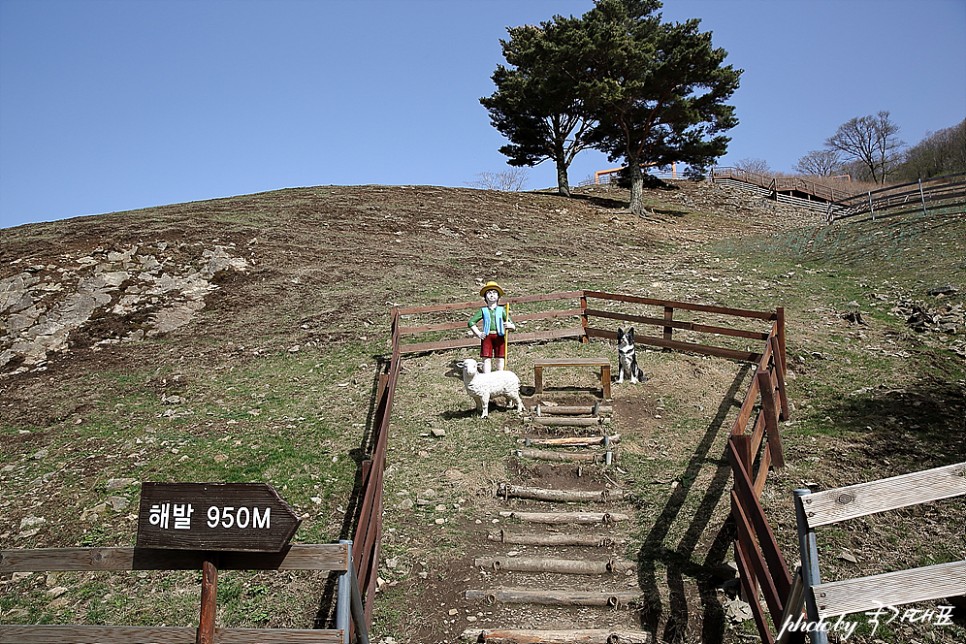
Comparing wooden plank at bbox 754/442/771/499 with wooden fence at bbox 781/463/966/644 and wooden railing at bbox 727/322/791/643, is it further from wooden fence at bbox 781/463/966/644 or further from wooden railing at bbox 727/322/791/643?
wooden fence at bbox 781/463/966/644

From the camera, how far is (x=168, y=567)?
13.4ft

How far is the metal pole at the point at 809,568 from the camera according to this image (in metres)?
3.63

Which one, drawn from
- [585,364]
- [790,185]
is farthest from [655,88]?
[585,364]

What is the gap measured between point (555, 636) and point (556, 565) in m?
1.09

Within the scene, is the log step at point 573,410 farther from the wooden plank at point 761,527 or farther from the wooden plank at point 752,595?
the wooden plank at point 752,595

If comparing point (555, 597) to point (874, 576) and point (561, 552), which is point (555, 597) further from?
point (874, 576)

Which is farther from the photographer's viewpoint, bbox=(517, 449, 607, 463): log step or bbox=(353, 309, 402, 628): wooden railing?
bbox=(517, 449, 607, 463): log step

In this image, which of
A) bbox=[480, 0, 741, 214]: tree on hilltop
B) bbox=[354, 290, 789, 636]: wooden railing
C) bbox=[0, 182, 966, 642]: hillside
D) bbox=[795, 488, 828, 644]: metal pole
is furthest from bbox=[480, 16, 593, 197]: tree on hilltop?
bbox=[795, 488, 828, 644]: metal pole

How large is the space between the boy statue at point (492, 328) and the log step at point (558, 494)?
11.3 ft

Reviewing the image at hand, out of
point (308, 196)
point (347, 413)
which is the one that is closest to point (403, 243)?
point (308, 196)

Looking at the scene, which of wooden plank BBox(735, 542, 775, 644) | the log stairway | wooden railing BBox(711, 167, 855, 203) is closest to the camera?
wooden plank BBox(735, 542, 775, 644)

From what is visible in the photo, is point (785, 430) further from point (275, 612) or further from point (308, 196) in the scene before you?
point (308, 196)

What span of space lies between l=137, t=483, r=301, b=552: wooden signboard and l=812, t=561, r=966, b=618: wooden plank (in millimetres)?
3168

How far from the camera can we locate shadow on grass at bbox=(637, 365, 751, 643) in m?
5.54
